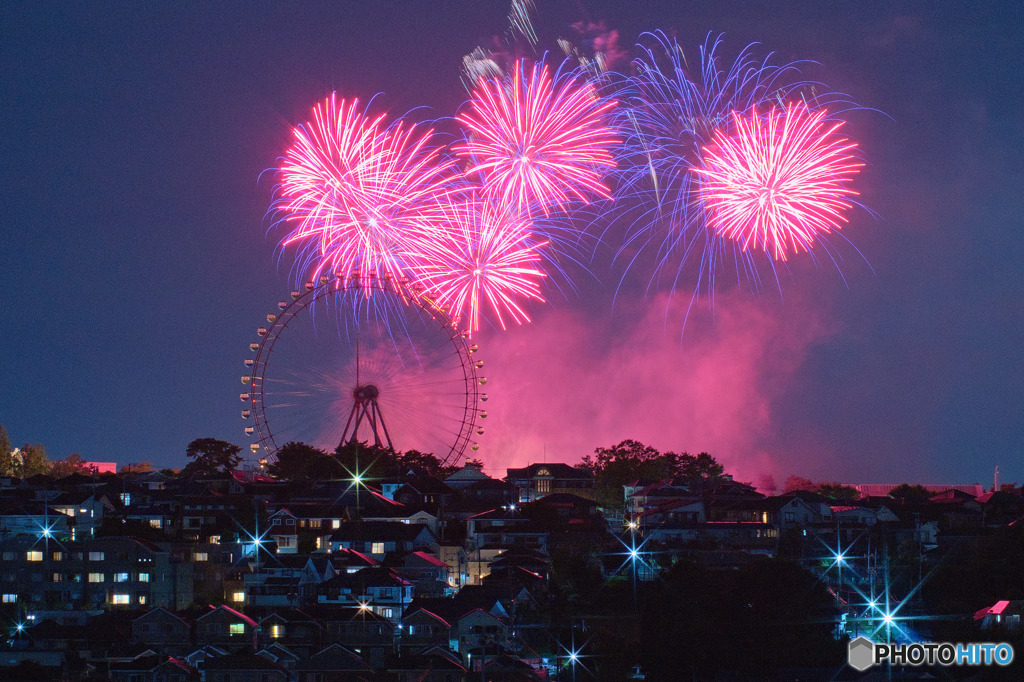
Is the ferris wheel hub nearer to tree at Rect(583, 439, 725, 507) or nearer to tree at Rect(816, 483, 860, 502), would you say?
tree at Rect(583, 439, 725, 507)

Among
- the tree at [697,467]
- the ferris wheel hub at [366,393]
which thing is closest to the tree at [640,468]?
the tree at [697,467]

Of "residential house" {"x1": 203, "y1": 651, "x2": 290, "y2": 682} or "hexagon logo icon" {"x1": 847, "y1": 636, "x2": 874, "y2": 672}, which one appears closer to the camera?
"hexagon logo icon" {"x1": 847, "y1": 636, "x2": 874, "y2": 672}

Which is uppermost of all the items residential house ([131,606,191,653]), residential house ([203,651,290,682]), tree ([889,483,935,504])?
tree ([889,483,935,504])

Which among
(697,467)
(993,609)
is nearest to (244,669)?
(993,609)

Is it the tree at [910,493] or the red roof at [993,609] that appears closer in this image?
the red roof at [993,609]

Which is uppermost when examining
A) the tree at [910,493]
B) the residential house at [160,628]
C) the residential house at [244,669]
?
the tree at [910,493]

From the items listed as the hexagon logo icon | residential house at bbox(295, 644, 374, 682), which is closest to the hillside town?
residential house at bbox(295, 644, 374, 682)

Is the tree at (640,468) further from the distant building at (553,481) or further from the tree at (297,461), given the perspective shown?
the tree at (297,461)

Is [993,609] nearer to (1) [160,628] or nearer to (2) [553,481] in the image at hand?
(1) [160,628]
